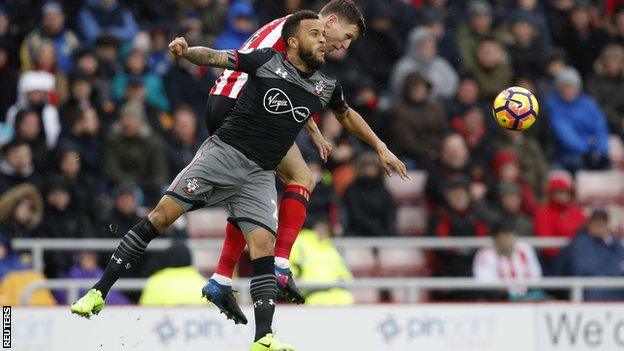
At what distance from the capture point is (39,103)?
16266 millimetres

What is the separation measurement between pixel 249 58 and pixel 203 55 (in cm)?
53

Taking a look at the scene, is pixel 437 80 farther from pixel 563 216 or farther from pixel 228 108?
pixel 228 108

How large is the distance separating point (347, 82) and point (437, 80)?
4.82 ft

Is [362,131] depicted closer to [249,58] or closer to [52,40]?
[249,58]

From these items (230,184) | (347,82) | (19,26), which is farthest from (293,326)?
(19,26)

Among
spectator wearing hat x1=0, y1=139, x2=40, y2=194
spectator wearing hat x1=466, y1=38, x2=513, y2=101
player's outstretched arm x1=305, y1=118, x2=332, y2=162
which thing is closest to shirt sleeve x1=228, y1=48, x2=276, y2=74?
player's outstretched arm x1=305, y1=118, x2=332, y2=162

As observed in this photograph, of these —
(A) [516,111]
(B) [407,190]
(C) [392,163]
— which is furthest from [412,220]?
(C) [392,163]

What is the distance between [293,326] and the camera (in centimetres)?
1397

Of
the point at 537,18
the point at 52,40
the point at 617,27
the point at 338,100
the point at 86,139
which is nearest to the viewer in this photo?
the point at 338,100

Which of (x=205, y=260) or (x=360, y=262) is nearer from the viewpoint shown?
(x=205, y=260)

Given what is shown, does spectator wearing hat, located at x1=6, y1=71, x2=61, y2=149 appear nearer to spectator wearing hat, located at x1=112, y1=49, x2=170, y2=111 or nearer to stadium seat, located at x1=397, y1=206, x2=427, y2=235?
spectator wearing hat, located at x1=112, y1=49, x2=170, y2=111

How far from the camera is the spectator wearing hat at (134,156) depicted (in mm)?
16203

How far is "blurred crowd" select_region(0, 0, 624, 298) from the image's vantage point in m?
15.9

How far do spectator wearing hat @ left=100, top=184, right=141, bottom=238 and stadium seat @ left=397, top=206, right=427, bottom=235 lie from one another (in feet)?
11.4
